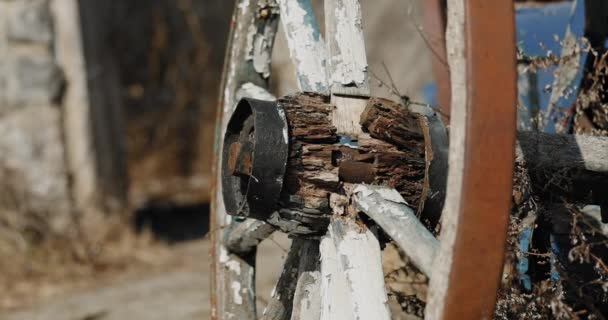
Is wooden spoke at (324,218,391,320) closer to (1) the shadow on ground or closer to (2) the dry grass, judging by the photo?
(2) the dry grass

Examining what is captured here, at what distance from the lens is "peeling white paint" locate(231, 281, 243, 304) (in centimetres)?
202

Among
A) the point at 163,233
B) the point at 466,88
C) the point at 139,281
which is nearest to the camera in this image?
the point at 466,88

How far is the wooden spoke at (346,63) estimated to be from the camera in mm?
1601

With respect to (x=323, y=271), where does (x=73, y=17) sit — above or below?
above

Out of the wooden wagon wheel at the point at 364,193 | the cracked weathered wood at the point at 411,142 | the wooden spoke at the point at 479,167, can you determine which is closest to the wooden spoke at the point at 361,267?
the wooden wagon wheel at the point at 364,193

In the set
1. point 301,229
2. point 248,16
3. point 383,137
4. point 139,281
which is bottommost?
point 139,281

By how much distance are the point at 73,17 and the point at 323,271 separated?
297 centimetres

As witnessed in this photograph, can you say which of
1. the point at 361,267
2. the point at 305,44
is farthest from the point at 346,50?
the point at 361,267

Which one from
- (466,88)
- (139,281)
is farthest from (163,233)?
(466,88)

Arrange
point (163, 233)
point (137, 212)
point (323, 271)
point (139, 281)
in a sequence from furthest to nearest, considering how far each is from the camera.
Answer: point (137, 212)
point (163, 233)
point (139, 281)
point (323, 271)

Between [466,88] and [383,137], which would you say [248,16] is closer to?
[383,137]

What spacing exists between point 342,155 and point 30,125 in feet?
9.28

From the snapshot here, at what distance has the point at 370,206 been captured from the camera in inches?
57.1

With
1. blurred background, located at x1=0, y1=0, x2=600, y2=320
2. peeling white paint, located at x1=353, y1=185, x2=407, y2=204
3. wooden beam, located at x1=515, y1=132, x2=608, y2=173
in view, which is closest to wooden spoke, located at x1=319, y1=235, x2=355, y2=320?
peeling white paint, located at x1=353, y1=185, x2=407, y2=204
